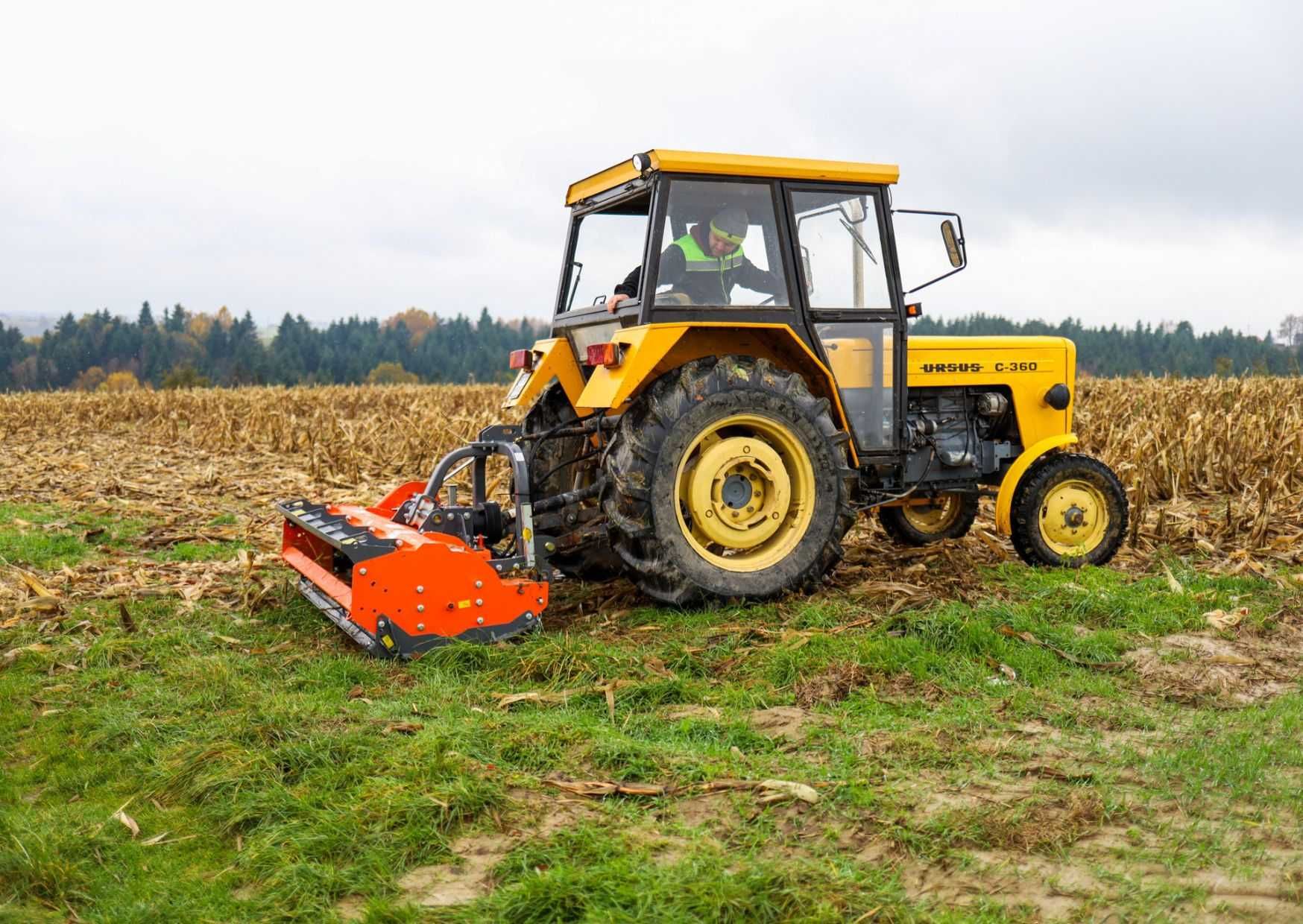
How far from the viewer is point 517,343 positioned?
6141 cm

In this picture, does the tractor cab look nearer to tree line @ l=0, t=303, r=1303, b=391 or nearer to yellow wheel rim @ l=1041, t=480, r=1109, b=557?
yellow wheel rim @ l=1041, t=480, r=1109, b=557

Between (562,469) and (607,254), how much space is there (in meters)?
1.35

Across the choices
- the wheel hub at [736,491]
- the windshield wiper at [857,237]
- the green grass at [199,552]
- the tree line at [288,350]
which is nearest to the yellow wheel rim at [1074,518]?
the windshield wiper at [857,237]

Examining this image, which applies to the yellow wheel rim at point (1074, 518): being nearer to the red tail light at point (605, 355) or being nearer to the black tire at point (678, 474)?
the black tire at point (678, 474)

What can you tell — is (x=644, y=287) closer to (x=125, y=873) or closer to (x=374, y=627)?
(x=374, y=627)

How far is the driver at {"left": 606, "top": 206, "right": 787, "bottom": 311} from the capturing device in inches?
232

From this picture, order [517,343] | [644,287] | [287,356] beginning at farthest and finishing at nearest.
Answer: [517,343] < [287,356] < [644,287]

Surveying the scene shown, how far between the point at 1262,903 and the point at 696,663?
2.54 meters

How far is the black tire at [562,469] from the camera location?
259 inches

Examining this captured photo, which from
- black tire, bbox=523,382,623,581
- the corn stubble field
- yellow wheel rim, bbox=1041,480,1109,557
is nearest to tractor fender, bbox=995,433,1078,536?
yellow wheel rim, bbox=1041,480,1109,557

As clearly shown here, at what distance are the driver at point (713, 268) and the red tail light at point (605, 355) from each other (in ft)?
1.48

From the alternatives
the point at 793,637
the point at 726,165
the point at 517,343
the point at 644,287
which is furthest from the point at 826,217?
the point at 517,343

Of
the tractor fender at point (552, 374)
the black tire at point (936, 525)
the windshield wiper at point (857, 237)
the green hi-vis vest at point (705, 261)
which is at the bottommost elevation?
the black tire at point (936, 525)

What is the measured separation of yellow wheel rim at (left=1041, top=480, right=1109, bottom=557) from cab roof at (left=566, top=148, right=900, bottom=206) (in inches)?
90.4
